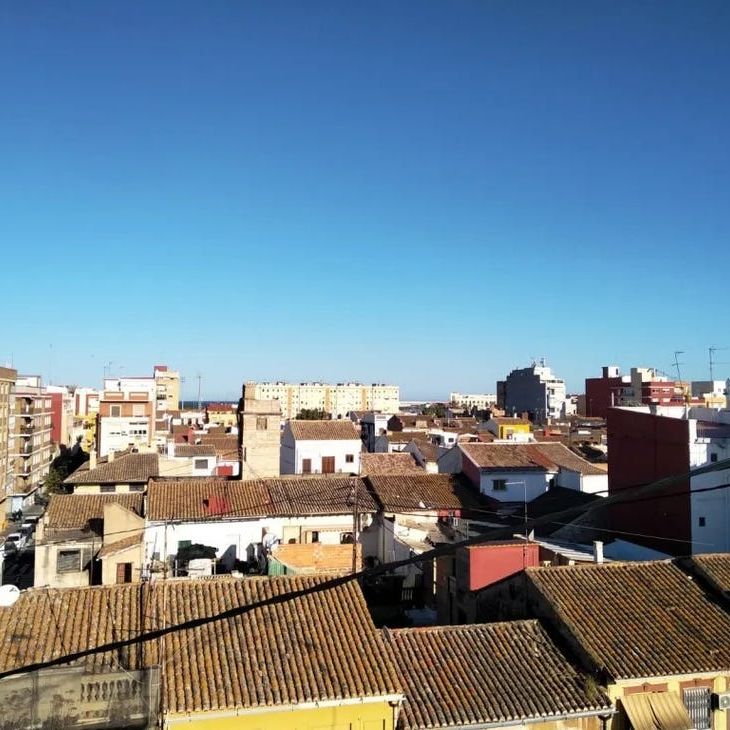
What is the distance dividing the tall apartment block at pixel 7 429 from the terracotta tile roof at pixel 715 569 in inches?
1823

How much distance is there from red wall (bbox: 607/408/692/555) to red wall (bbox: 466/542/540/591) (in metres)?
6.91

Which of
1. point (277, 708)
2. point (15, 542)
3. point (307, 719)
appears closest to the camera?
point (277, 708)

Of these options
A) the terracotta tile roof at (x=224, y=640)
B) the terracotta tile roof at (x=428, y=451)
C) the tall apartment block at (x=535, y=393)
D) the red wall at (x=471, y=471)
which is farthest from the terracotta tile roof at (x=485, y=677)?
the tall apartment block at (x=535, y=393)

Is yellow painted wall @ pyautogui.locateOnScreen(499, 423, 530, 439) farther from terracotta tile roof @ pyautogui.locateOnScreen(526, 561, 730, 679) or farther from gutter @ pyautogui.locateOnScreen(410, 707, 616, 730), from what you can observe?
gutter @ pyautogui.locateOnScreen(410, 707, 616, 730)

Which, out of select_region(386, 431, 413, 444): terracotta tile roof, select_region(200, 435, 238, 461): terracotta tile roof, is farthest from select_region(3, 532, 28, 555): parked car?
select_region(386, 431, 413, 444): terracotta tile roof

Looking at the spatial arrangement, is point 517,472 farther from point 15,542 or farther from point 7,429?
point 7,429

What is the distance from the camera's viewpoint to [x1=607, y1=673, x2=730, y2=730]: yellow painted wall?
1018cm

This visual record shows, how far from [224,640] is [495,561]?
6.05 metres

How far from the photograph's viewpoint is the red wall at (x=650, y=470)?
2061 centimetres

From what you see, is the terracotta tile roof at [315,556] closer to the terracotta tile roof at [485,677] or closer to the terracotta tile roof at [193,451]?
the terracotta tile roof at [485,677]

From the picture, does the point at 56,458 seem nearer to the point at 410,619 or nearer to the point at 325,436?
the point at 325,436

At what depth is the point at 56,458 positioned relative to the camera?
212 ft

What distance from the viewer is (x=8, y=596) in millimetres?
11453

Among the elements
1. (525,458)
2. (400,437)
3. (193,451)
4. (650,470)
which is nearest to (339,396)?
(400,437)
